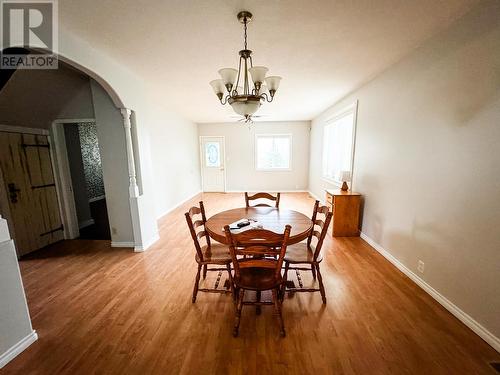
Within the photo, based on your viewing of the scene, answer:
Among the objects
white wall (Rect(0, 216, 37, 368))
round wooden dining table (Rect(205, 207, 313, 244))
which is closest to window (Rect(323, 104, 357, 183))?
round wooden dining table (Rect(205, 207, 313, 244))

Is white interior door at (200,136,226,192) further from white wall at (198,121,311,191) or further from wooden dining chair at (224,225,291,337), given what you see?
wooden dining chair at (224,225,291,337)

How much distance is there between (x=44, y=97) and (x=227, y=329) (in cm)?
374

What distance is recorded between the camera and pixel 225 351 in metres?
1.53

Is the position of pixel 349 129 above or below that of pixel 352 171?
above

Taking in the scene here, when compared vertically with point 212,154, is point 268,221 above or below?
below

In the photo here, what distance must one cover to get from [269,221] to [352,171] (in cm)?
245

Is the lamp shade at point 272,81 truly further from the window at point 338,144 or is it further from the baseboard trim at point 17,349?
the baseboard trim at point 17,349

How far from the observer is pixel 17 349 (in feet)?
5.01

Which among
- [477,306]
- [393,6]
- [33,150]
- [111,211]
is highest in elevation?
[393,6]

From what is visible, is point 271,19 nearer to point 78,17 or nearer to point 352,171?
point 78,17

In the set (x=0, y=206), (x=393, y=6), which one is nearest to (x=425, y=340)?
(x=393, y=6)

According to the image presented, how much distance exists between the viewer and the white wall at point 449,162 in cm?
157

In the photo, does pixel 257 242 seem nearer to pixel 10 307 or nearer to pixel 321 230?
pixel 321 230

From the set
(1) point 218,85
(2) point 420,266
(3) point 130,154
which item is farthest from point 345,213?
(3) point 130,154
